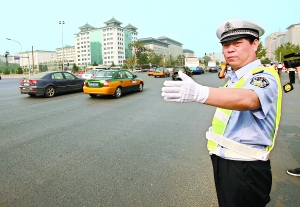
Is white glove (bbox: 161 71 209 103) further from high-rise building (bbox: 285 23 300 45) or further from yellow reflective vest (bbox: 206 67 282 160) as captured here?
high-rise building (bbox: 285 23 300 45)

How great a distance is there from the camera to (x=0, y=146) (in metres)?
4.35

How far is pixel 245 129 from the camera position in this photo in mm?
1368

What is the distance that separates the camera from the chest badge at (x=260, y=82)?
1.19m

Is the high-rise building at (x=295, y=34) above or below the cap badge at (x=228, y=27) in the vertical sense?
above

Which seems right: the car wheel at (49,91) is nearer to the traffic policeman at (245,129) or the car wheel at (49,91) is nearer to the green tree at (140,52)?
the traffic policeman at (245,129)

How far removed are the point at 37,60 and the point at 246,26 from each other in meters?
171

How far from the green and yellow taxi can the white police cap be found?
9.53 m

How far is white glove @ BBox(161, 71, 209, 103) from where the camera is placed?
1097mm

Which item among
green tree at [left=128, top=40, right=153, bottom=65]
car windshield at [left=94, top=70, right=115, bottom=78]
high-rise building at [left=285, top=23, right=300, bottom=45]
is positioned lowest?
car windshield at [left=94, top=70, right=115, bottom=78]

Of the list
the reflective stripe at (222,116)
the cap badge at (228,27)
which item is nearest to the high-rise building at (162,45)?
the cap badge at (228,27)

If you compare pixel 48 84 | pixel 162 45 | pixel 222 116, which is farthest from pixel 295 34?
pixel 222 116

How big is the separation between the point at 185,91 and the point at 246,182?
31.3 inches

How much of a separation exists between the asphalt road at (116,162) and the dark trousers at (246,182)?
3.59ft

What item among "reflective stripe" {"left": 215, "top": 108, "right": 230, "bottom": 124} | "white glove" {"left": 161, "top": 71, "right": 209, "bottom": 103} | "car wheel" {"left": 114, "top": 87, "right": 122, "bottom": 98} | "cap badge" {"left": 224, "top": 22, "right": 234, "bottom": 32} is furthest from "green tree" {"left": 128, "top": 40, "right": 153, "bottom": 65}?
"white glove" {"left": 161, "top": 71, "right": 209, "bottom": 103}
